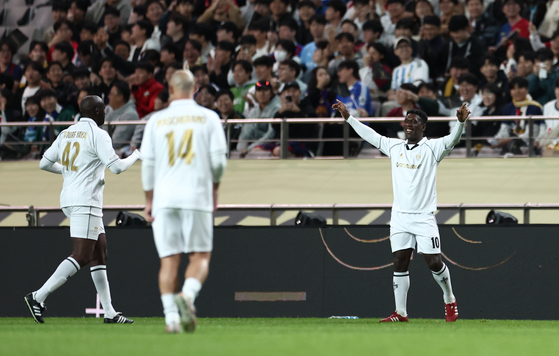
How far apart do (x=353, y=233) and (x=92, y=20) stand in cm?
977

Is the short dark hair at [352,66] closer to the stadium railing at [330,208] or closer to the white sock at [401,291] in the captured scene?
the stadium railing at [330,208]

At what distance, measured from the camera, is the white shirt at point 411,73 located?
1362cm

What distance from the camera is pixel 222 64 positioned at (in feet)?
49.4

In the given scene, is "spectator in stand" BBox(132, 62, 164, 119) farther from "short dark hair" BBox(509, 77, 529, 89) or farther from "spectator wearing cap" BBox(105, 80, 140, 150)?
"short dark hair" BBox(509, 77, 529, 89)

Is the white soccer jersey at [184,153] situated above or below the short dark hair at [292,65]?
below

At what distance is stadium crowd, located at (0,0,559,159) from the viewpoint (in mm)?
12875

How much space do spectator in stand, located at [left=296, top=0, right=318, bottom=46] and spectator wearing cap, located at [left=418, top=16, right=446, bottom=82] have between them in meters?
2.30

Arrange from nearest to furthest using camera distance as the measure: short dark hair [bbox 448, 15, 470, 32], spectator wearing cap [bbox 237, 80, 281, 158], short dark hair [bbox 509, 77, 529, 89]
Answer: short dark hair [bbox 509, 77, 529, 89] < spectator wearing cap [bbox 237, 80, 281, 158] < short dark hair [bbox 448, 15, 470, 32]

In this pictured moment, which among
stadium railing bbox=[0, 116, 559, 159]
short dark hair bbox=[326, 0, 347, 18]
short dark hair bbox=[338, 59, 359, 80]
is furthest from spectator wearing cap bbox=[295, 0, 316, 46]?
stadium railing bbox=[0, 116, 559, 159]

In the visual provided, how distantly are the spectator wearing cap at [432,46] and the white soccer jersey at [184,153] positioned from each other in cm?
843

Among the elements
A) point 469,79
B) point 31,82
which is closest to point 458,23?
point 469,79

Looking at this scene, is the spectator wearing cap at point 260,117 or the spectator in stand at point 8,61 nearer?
the spectator wearing cap at point 260,117

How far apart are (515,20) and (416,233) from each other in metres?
6.62

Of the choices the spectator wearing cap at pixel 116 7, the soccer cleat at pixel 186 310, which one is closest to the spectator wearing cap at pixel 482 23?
the spectator wearing cap at pixel 116 7
